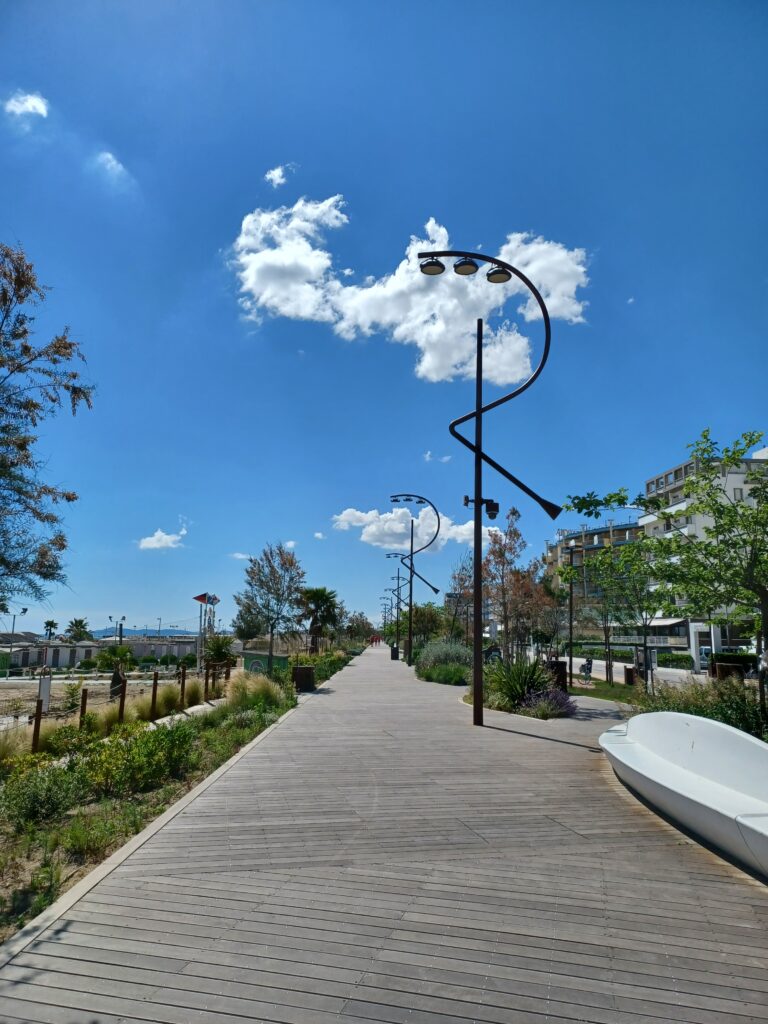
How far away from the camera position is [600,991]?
324 cm

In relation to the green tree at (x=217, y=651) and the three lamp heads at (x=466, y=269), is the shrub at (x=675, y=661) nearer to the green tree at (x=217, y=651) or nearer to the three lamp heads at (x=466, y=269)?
the green tree at (x=217, y=651)

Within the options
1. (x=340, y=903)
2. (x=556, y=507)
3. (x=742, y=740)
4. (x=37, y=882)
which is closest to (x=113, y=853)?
(x=37, y=882)

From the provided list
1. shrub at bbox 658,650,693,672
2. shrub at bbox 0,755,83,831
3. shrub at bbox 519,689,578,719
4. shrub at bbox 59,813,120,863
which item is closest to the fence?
shrub at bbox 0,755,83,831

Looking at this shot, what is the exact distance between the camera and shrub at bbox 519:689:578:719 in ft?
44.0

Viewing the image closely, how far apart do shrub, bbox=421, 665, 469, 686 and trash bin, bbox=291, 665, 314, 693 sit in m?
4.80

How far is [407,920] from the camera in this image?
401cm

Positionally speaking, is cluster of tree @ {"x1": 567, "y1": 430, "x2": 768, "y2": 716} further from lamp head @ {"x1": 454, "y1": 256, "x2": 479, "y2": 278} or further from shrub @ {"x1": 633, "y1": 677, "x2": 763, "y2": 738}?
lamp head @ {"x1": 454, "y1": 256, "x2": 479, "y2": 278}

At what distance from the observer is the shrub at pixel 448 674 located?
2227cm

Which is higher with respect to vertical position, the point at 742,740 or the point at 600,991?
the point at 742,740

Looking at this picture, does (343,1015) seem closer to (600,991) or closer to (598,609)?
(600,991)

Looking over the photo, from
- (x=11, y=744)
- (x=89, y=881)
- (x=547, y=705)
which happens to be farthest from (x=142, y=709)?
(x=89, y=881)

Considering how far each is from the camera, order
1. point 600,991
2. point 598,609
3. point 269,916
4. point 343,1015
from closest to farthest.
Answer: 1. point 343,1015
2. point 600,991
3. point 269,916
4. point 598,609

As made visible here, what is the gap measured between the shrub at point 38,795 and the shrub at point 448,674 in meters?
16.3

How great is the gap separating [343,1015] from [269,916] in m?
1.19
